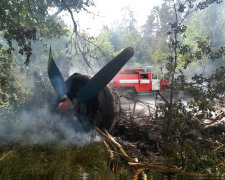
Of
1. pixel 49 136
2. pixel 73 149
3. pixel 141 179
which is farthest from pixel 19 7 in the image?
pixel 141 179

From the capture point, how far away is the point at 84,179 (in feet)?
9.07

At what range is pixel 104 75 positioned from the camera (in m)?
4.29

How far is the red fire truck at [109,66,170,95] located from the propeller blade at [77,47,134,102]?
10773 millimetres

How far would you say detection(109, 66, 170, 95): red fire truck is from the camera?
15.6 m

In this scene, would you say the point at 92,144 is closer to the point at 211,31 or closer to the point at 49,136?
the point at 49,136

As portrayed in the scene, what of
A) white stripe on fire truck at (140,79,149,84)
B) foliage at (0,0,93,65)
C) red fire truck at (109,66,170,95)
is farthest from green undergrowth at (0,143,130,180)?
white stripe on fire truck at (140,79,149,84)

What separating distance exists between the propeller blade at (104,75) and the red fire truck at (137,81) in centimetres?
1077

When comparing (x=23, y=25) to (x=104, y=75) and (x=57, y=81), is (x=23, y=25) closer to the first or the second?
(x=57, y=81)

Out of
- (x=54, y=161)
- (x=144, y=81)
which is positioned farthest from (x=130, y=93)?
A: (x=54, y=161)

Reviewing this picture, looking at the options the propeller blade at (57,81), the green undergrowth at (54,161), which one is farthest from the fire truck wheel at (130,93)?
the green undergrowth at (54,161)

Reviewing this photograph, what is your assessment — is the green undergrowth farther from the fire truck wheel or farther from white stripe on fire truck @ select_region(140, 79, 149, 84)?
white stripe on fire truck @ select_region(140, 79, 149, 84)

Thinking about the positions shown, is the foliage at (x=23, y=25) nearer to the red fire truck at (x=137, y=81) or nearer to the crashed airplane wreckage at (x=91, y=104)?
the crashed airplane wreckage at (x=91, y=104)

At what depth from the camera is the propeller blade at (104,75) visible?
13.8ft

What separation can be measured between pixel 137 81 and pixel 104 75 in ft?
38.9
